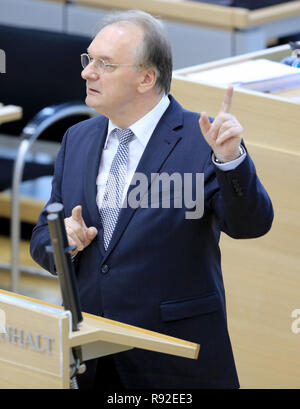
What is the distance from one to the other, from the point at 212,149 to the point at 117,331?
1.62 feet

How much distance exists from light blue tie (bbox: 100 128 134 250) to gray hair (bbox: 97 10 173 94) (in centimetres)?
15

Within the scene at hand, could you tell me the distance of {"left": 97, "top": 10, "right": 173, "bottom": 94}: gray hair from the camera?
247 centimetres

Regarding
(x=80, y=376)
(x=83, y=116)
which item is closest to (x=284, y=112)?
(x=80, y=376)

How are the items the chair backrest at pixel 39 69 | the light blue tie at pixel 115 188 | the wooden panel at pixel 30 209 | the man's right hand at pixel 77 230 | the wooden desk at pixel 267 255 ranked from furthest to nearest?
the wooden panel at pixel 30 209, the chair backrest at pixel 39 69, the wooden desk at pixel 267 255, the light blue tie at pixel 115 188, the man's right hand at pixel 77 230

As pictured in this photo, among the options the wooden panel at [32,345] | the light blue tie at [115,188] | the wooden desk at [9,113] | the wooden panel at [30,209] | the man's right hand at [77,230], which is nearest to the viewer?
the wooden panel at [32,345]

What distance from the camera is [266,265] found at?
3.28 meters

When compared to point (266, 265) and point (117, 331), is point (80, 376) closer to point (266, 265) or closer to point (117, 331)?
point (117, 331)

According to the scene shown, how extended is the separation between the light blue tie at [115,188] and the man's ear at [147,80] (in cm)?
11

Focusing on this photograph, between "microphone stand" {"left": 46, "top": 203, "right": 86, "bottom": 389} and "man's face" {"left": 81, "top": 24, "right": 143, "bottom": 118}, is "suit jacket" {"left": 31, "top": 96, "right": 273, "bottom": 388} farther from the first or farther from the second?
"microphone stand" {"left": 46, "top": 203, "right": 86, "bottom": 389}

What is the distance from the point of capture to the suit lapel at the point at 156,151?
A: 247 centimetres

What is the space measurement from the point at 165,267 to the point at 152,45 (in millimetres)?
511

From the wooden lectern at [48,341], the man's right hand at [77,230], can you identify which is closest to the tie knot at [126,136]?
the man's right hand at [77,230]

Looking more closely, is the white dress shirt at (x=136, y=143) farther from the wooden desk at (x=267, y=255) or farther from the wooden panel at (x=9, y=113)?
the wooden panel at (x=9, y=113)
